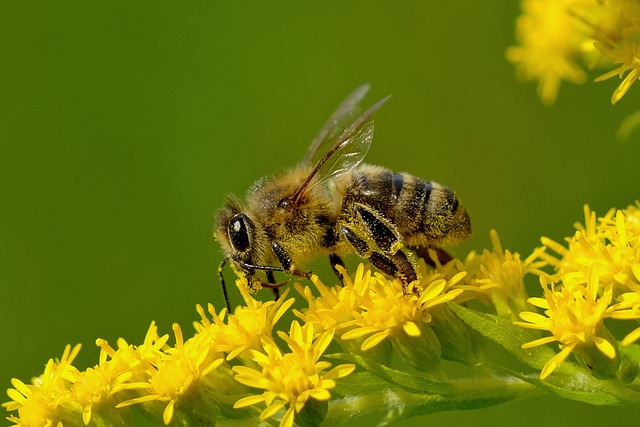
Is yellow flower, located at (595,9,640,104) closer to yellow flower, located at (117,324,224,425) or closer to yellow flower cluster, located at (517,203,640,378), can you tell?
yellow flower cluster, located at (517,203,640,378)

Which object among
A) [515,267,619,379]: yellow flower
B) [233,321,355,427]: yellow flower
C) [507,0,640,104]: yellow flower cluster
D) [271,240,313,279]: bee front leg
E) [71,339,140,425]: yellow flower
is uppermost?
[507,0,640,104]: yellow flower cluster

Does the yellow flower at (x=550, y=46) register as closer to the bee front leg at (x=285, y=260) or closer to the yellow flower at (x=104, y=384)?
the bee front leg at (x=285, y=260)

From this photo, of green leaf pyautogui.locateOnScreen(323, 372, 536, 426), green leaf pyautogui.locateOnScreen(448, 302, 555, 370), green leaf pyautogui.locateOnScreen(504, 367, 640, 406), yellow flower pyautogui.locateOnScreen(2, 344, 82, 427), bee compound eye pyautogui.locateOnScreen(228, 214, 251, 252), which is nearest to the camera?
green leaf pyautogui.locateOnScreen(504, 367, 640, 406)

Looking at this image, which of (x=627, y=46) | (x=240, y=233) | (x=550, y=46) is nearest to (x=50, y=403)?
(x=240, y=233)

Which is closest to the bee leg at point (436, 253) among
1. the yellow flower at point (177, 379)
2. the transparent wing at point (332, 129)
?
the transparent wing at point (332, 129)

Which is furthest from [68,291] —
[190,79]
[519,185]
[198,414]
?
[198,414]

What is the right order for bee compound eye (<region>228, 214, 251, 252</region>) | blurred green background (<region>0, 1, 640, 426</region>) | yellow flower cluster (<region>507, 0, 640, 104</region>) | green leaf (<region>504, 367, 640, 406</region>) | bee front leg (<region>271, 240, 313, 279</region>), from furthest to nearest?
blurred green background (<region>0, 1, 640, 426</region>) → yellow flower cluster (<region>507, 0, 640, 104</region>) → bee compound eye (<region>228, 214, 251, 252</region>) → bee front leg (<region>271, 240, 313, 279</region>) → green leaf (<region>504, 367, 640, 406</region>)

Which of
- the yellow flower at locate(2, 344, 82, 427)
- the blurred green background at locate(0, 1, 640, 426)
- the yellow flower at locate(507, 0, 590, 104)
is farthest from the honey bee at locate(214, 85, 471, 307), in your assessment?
the blurred green background at locate(0, 1, 640, 426)

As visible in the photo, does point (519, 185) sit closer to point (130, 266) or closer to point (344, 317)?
point (130, 266)
